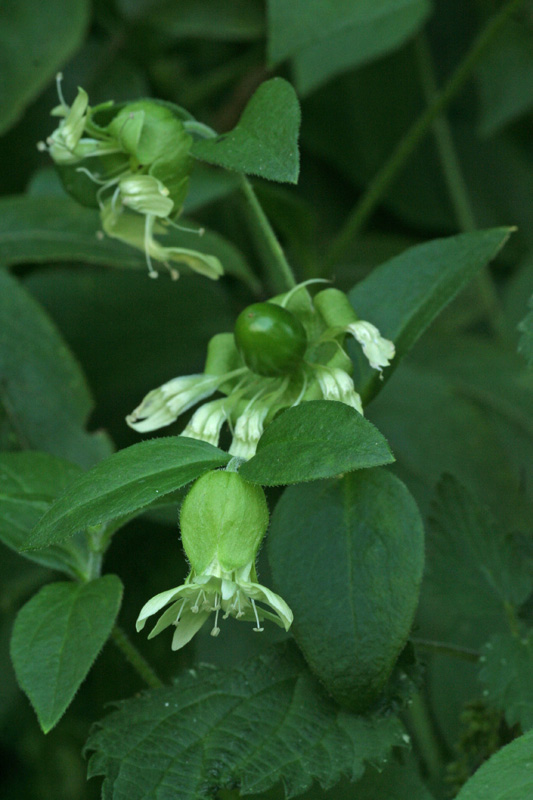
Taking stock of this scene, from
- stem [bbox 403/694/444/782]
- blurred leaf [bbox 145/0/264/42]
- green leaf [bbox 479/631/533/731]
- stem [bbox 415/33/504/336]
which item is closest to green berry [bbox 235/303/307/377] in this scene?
green leaf [bbox 479/631/533/731]

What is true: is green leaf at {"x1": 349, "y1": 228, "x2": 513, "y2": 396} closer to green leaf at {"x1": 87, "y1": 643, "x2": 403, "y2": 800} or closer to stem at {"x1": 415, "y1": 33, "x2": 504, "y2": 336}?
green leaf at {"x1": 87, "y1": 643, "x2": 403, "y2": 800}

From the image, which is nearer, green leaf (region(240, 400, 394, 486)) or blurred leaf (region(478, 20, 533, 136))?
green leaf (region(240, 400, 394, 486))

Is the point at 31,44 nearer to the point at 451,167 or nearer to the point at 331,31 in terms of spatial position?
the point at 331,31

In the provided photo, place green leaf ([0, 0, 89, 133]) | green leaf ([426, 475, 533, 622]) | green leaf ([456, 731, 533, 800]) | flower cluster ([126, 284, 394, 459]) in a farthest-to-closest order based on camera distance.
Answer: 1. green leaf ([0, 0, 89, 133])
2. green leaf ([426, 475, 533, 622])
3. flower cluster ([126, 284, 394, 459])
4. green leaf ([456, 731, 533, 800])

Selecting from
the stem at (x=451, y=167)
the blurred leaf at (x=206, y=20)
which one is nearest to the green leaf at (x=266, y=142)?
the blurred leaf at (x=206, y=20)

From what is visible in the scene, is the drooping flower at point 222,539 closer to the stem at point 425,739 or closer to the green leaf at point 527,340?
the green leaf at point 527,340

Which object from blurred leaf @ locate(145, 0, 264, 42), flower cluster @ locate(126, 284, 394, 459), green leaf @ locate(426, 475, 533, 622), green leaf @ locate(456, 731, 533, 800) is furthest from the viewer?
blurred leaf @ locate(145, 0, 264, 42)

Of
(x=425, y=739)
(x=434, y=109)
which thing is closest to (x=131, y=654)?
(x=425, y=739)
